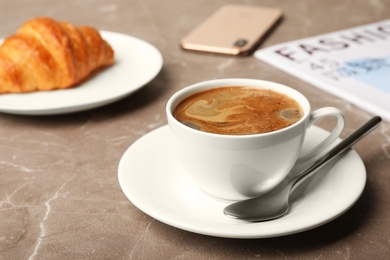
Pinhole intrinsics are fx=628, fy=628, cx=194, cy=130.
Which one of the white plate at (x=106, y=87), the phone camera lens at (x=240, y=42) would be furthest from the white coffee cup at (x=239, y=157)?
the phone camera lens at (x=240, y=42)

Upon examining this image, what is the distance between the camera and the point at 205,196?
0.79m

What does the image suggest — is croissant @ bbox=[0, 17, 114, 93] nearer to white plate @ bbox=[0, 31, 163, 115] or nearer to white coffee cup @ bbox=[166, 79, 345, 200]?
white plate @ bbox=[0, 31, 163, 115]

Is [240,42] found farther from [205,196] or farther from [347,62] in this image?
[205,196]

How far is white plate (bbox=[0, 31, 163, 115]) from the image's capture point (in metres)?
1.05

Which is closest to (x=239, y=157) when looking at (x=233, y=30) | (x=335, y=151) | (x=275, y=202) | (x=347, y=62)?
(x=275, y=202)

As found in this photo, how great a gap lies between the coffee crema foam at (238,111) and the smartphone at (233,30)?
19.6 inches

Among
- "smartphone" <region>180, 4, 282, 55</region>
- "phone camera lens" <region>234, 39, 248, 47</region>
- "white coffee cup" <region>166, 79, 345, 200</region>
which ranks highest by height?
"white coffee cup" <region>166, 79, 345, 200</region>

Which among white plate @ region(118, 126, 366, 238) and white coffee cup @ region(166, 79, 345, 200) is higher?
white coffee cup @ region(166, 79, 345, 200)

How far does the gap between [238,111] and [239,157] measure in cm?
10

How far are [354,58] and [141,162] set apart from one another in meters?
0.61

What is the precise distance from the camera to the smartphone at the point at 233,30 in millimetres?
1358

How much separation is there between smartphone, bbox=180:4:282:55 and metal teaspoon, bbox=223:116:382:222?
0.54m

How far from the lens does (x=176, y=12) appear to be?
63.9 inches

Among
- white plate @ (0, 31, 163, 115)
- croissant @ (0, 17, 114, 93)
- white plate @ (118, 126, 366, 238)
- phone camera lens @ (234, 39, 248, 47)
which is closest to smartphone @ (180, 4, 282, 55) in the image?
phone camera lens @ (234, 39, 248, 47)
